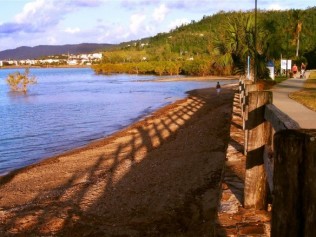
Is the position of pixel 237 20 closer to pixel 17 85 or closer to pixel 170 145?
pixel 170 145

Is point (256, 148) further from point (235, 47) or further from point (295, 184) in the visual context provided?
point (235, 47)

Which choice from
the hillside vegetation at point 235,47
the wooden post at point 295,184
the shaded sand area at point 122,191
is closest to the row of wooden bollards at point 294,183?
the wooden post at point 295,184

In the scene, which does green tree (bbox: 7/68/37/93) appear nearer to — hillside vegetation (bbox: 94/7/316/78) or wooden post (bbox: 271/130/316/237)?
hillside vegetation (bbox: 94/7/316/78)

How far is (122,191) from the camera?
26.5 feet

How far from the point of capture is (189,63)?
7831 cm

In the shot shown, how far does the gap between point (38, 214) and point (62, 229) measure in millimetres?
1003

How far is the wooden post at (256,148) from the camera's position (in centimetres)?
373

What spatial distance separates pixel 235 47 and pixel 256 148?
614 inches

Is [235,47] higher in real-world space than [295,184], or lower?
higher

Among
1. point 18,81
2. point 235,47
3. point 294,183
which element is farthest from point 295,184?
point 18,81

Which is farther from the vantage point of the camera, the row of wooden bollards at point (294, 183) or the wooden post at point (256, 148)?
the wooden post at point (256, 148)

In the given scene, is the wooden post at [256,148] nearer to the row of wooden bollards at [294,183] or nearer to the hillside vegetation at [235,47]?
the row of wooden bollards at [294,183]

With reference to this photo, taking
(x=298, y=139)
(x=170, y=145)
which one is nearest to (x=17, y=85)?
(x=170, y=145)

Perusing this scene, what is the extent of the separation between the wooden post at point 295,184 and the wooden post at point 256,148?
2106 millimetres
